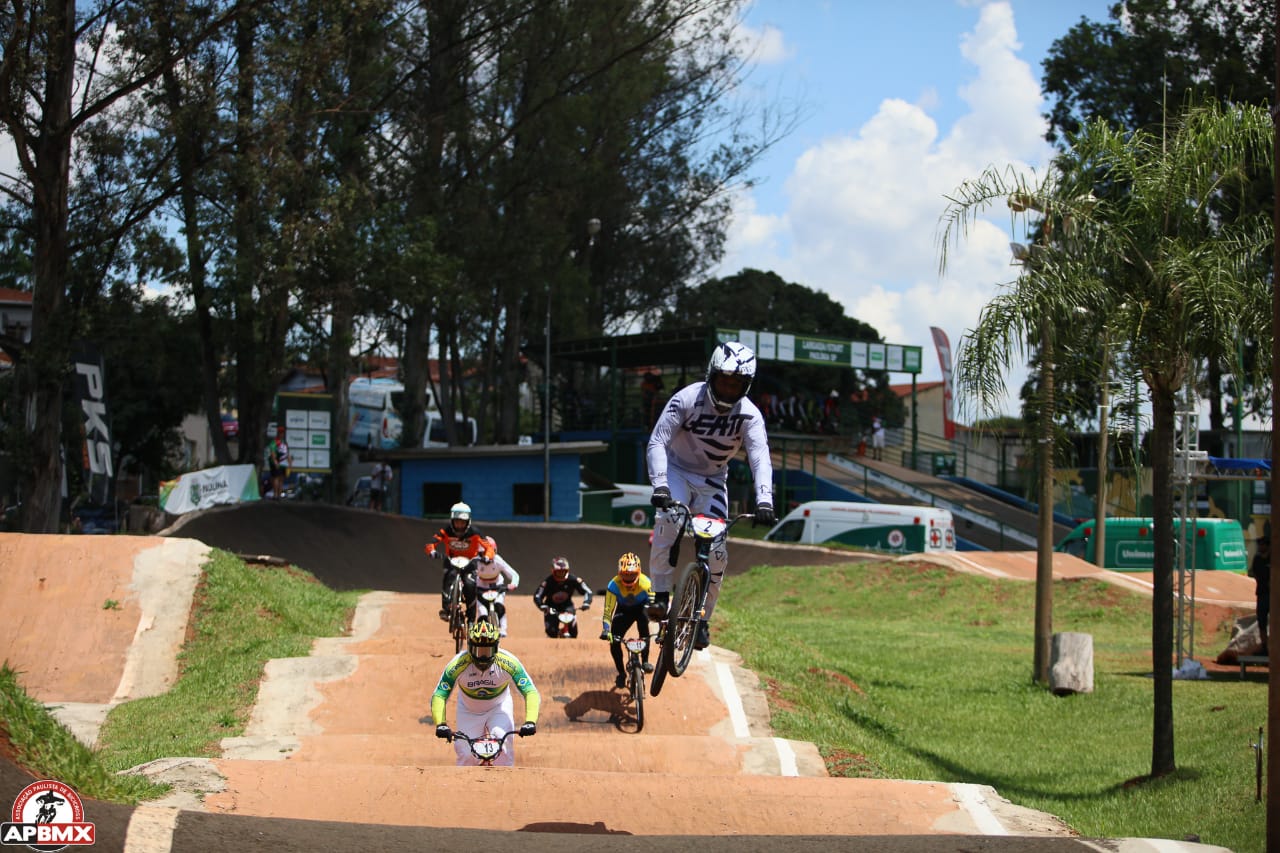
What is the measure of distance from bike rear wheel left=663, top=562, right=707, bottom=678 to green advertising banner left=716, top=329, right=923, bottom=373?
32.9 metres

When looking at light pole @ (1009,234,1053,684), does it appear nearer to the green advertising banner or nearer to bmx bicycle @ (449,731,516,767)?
bmx bicycle @ (449,731,516,767)

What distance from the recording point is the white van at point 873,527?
3634 cm

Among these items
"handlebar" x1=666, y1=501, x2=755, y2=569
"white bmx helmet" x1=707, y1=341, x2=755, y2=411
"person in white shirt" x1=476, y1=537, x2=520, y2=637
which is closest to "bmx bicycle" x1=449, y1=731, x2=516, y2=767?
"handlebar" x1=666, y1=501, x2=755, y2=569

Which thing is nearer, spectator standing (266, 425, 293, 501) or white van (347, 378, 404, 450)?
spectator standing (266, 425, 293, 501)

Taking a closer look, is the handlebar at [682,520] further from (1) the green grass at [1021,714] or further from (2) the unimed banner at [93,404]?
(2) the unimed banner at [93,404]

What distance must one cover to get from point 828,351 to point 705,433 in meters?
38.4

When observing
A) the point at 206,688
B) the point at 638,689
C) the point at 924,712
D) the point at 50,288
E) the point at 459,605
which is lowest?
the point at 924,712

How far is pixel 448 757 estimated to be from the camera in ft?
37.6

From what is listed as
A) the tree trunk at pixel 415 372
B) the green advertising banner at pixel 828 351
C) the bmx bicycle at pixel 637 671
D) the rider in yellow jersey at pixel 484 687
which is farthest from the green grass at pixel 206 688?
the green advertising banner at pixel 828 351


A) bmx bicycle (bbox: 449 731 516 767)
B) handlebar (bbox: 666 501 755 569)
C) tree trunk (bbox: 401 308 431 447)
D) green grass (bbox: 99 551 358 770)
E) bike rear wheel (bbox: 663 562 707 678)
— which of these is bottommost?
green grass (bbox: 99 551 358 770)

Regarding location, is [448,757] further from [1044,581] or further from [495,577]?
[1044,581]

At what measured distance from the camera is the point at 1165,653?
1291cm

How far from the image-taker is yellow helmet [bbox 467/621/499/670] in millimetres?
10211

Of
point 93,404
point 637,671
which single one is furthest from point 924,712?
point 93,404
